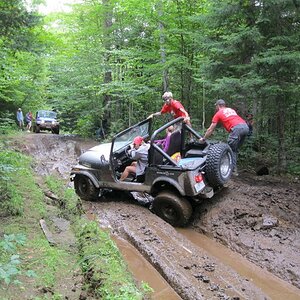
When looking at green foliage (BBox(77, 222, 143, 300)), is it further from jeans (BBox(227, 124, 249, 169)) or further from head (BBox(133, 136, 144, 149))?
jeans (BBox(227, 124, 249, 169))

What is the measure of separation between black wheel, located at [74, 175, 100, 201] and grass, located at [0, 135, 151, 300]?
4.45ft

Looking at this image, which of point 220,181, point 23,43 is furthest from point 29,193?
point 23,43

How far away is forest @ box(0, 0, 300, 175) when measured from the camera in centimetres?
824

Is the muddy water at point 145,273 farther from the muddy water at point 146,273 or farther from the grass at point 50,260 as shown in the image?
the grass at point 50,260

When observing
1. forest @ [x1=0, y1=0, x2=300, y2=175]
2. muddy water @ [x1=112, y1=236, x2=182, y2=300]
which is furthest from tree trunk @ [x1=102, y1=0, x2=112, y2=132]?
muddy water @ [x1=112, y1=236, x2=182, y2=300]

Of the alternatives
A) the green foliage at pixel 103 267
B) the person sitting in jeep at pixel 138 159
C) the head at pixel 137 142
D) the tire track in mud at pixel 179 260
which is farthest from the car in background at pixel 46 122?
the green foliage at pixel 103 267

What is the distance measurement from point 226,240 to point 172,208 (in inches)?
49.0

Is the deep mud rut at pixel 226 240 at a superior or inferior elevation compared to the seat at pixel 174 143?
inferior

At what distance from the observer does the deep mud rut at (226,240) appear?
13.4 feet

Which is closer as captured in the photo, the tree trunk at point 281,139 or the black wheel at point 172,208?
the black wheel at point 172,208

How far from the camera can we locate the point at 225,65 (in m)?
9.30

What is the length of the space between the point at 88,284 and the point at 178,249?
6.01 feet

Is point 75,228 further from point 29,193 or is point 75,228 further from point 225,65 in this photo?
point 225,65

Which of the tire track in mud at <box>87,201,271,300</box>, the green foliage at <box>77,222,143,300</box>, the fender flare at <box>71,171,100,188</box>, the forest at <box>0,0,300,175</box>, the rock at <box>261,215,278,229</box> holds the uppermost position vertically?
the forest at <box>0,0,300,175</box>
